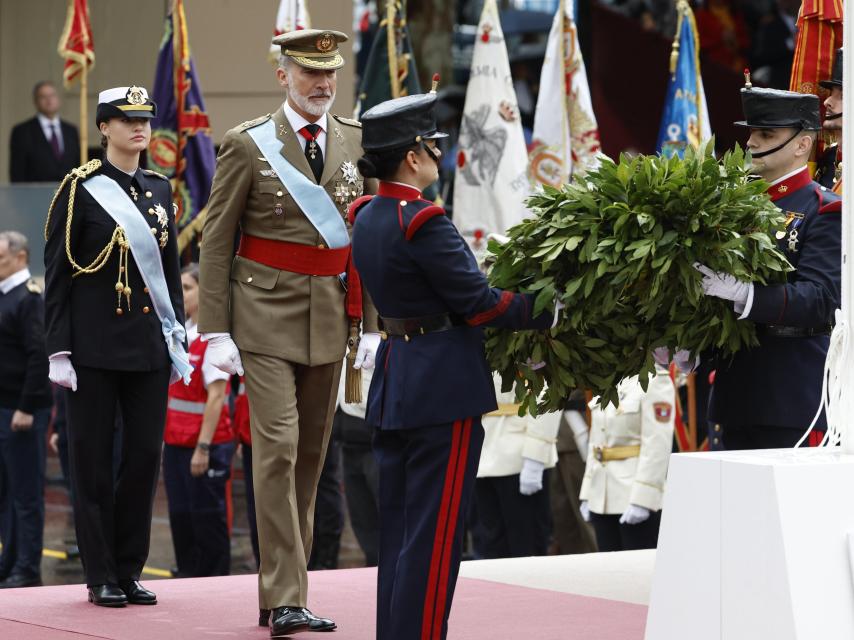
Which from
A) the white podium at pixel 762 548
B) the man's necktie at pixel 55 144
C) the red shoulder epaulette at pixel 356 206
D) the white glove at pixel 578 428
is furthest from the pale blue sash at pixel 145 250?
the man's necktie at pixel 55 144

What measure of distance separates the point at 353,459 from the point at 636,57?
A: 24.9 feet

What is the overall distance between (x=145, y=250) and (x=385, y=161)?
1.53 m

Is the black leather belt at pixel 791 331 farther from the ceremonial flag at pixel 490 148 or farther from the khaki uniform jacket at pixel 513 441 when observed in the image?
the ceremonial flag at pixel 490 148

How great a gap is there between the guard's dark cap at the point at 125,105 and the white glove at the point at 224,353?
A: 42.3 inches

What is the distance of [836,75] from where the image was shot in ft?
19.5

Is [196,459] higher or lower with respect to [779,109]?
lower

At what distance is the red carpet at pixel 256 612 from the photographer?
5.14 metres

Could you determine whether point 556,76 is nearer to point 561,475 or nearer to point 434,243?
point 561,475

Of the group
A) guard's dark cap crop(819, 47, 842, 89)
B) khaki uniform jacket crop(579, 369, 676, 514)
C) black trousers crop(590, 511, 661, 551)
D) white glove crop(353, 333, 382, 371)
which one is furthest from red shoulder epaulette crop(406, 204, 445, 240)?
black trousers crop(590, 511, 661, 551)

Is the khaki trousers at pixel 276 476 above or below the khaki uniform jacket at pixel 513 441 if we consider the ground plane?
above

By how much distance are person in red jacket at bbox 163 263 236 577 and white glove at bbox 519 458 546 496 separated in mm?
1516

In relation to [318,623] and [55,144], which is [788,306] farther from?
[55,144]

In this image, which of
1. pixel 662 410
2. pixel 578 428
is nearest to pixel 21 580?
pixel 578 428

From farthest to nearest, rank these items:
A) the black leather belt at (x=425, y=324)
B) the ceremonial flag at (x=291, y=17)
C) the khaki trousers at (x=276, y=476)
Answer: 1. the ceremonial flag at (x=291, y=17)
2. the khaki trousers at (x=276, y=476)
3. the black leather belt at (x=425, y=324)
